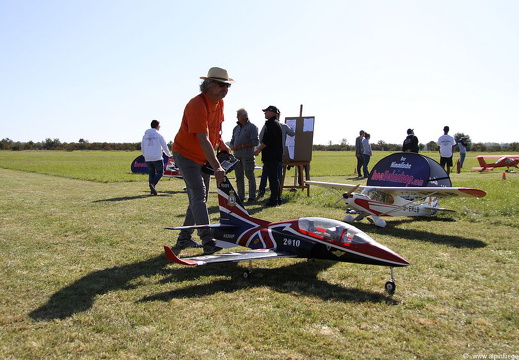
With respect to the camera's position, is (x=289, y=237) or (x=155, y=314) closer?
(x=155, y=314)

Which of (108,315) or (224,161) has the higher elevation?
(224,161)

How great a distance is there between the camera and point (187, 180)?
6.51 meters

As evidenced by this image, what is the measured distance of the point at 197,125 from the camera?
6.03 metres

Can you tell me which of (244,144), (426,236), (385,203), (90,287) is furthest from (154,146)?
(426,236)

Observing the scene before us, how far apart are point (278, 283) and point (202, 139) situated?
8.00 feet

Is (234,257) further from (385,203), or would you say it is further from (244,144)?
(244,144)

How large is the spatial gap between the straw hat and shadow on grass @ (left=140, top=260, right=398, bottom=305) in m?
2.94

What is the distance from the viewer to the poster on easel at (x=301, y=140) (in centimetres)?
1460

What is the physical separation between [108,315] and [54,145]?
110372 mm

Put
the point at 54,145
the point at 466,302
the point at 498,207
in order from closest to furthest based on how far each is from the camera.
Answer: the point at 466,302 → the point at 498,207 → the point at 54,145

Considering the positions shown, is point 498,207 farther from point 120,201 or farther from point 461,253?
point 120,201

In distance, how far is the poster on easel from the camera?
14.6 metres

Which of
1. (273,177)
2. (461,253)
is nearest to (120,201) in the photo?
(273,177)

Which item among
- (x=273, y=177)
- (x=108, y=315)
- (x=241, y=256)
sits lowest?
(x=108, y=315)
